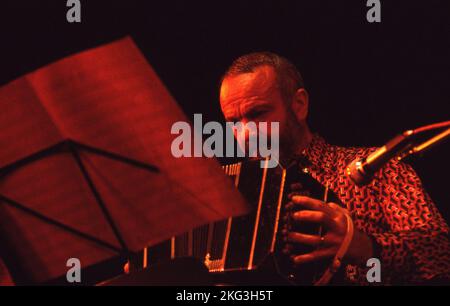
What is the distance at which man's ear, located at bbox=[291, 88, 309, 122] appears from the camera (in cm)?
255

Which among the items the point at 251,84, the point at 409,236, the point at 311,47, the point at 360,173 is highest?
the point at 311,47

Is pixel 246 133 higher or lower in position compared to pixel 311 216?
higher

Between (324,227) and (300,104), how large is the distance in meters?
0.85

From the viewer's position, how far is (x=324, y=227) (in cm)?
186

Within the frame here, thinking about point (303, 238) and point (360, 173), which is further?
point (303, 238)

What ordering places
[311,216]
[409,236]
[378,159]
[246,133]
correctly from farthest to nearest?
[246,133]
[409,236]
[311,216]
[378,159]

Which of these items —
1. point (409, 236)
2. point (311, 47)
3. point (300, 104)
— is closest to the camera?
point (409, 236)

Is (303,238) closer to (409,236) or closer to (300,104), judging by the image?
(409,236)

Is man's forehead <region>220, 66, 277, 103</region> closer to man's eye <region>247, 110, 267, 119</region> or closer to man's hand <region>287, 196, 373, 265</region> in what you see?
man's eye <region>247, 110, 267, 119</region>

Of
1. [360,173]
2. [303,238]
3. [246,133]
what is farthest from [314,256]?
[246,133]

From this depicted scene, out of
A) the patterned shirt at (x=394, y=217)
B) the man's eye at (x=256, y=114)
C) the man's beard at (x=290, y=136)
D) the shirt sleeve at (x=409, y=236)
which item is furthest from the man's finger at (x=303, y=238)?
the man's eye at (x=256, y=114)

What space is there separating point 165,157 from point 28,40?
1.95 metres

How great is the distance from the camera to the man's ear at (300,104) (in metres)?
2.55

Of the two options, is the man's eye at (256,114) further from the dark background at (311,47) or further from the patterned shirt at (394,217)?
the dark background at (311,47)
